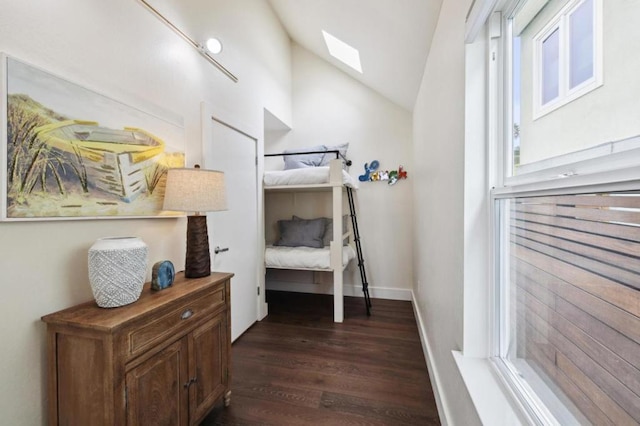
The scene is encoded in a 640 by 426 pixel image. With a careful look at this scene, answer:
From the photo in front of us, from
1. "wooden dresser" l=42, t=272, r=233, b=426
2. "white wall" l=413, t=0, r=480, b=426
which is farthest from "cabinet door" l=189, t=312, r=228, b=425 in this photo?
"white wall" l=413, t=0, r=480, b=426

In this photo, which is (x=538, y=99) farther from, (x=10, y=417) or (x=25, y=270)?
(x=10, y=417)

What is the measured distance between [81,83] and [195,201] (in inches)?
29.1

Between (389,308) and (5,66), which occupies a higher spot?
(5,66)

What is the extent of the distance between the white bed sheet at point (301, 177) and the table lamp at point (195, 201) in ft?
4.41

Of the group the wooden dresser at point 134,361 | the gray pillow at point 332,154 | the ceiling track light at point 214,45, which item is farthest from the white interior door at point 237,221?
the gray pillow at point 332,154

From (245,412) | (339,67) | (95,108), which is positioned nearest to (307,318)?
(245,412)

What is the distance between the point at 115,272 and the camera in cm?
114

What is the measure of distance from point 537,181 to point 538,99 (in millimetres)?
273

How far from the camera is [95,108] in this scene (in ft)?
4.28

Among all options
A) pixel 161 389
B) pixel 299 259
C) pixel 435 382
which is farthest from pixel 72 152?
pixel 435 382

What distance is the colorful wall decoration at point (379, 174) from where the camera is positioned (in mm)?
3586

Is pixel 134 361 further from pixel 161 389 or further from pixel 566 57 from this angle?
pixel 566 57

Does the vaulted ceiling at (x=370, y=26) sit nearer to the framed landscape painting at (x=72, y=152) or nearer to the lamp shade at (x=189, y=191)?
the framed landscape painting at (x=72, y=152)

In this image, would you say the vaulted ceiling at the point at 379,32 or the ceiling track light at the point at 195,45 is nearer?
the ceiling track light at the point at 195,45
